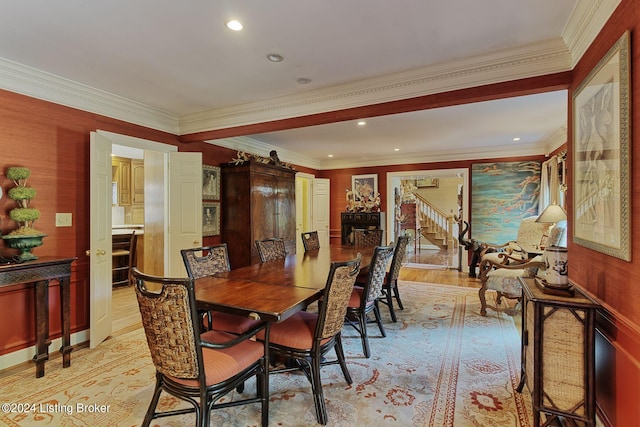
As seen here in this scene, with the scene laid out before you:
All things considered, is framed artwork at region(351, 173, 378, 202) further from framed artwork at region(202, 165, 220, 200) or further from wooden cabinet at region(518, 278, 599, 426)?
wooden cabinet at region(518, 278, 599, 426)

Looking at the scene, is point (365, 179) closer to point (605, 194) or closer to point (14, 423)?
point (605, 194)

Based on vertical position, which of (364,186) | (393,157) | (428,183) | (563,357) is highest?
(393,157)

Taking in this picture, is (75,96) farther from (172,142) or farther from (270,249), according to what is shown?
(270,249)

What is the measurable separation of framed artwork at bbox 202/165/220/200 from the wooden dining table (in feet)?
6.61

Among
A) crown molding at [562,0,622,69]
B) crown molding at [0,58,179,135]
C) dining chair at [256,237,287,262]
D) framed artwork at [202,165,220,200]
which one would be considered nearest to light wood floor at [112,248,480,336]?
dining chair at [256,237,287,262]

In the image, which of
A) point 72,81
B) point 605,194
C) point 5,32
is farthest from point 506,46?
point 72,81

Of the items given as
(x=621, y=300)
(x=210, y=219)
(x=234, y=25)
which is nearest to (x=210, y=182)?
(x=210, y=219)

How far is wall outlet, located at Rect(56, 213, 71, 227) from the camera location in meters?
3.01

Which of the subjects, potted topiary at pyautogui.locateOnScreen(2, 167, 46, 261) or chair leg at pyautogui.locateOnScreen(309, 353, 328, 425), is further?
potted topiary at pyautogui.locateOnScreen(2, 167, 46, 261)

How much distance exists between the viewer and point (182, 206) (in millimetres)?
4160

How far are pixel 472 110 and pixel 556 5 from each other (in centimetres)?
200

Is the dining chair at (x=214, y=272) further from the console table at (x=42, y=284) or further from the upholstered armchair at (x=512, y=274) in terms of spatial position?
the upholstered armchair at (x=512, y=274)

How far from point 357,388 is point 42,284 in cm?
267

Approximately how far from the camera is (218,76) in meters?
2.89
